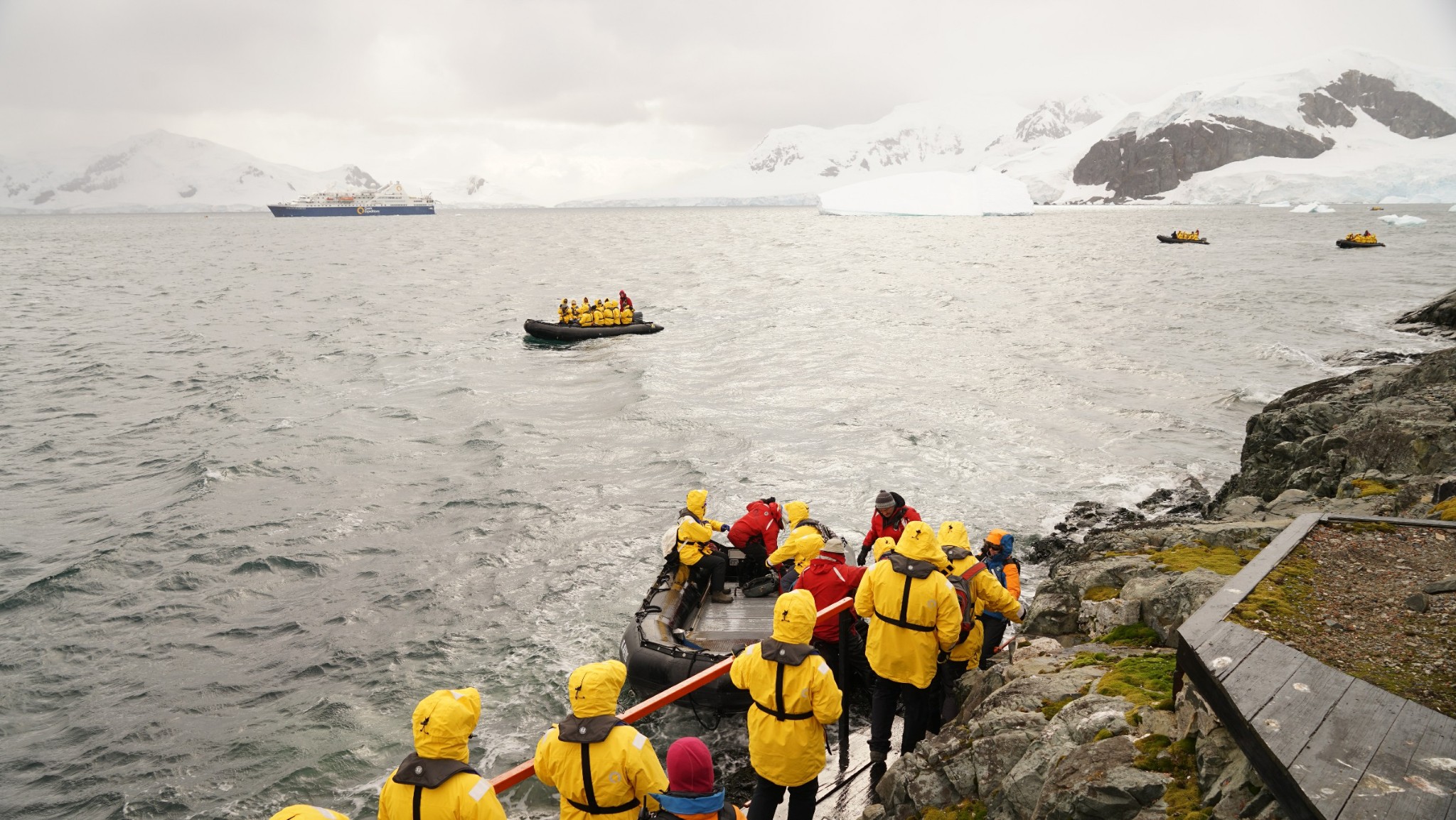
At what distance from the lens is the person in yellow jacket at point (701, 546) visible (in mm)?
12172

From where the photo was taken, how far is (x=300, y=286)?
62875 millimetres

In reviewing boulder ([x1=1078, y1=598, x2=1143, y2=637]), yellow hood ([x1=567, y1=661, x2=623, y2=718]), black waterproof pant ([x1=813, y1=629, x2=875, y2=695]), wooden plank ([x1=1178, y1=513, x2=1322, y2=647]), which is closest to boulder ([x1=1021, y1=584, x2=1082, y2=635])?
boulder ([x1=1078, y1=598, x2=1143, y2=637])

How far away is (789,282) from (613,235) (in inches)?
3022

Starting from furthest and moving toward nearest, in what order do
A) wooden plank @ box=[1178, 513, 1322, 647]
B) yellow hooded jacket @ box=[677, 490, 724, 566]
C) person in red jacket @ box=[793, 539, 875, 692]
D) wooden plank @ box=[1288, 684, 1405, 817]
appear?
yellow hooded jacket @ box=[677, 490, 724, 566]
person in red jacket @ box=[793, 539, 875, 692]
wooden plank @ box=[1178, 513, 1322, 647]
wooden plank @ box=[1288, 684, 1405, 817]

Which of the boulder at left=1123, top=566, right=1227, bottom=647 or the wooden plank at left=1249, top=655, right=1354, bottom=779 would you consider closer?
the wooden plank at left=1249, top=655, right=1354, bottom=779

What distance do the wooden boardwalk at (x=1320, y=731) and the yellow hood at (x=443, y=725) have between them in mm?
4287

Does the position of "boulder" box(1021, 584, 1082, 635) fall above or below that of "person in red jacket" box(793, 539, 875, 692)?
below

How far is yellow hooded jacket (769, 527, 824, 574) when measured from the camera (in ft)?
29.0

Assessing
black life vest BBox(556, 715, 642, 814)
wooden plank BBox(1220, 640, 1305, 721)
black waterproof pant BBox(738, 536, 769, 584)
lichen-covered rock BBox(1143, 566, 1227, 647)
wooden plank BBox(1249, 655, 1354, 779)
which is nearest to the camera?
wooden plank BBox(1249, 655, 1354, 779)

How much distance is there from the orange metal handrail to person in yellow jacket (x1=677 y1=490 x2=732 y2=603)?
3749mm

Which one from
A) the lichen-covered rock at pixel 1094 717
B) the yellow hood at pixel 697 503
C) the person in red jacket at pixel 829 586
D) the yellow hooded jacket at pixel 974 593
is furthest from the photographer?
the yellow hood at pixel 697 503

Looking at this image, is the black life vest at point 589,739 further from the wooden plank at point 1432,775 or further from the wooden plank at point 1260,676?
the wooden plank at point 1432,775

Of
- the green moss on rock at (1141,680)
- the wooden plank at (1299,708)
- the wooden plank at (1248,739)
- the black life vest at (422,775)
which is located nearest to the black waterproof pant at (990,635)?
the green moss on rock at (1141,680)

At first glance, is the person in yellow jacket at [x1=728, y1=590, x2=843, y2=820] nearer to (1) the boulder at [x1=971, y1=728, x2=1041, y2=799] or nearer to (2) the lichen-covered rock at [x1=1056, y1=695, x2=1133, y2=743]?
(1) the boulder at [x1=971, y1=728, x2=1041, y2=799]
